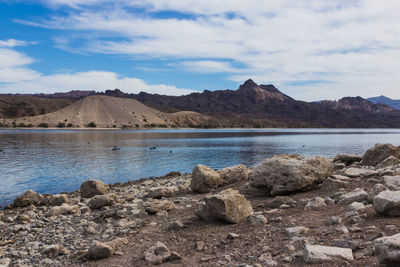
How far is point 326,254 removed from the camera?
5.96 m

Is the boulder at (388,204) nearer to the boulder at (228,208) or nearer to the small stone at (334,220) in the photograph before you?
the small stone at (334,220)

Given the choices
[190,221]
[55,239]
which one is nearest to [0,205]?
[55,239]

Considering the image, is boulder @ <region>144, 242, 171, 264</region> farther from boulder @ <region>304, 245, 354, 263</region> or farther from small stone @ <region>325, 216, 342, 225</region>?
small stone @ <region>325, 216, 342, 225</region>

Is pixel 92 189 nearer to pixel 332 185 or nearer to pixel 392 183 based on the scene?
pixel 332 185

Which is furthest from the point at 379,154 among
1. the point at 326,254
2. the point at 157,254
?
the point at 157,254

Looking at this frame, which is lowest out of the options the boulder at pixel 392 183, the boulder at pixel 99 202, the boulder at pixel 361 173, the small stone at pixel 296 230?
the boulder at pixel 99 202

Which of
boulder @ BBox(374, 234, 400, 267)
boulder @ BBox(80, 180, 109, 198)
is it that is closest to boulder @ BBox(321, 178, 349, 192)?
boulder @ BBox(374, 234, 400, 267)

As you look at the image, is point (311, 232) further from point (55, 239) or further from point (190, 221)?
point (55, 239)

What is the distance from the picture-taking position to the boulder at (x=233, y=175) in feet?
52.9

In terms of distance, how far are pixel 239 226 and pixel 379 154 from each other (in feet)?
39.8

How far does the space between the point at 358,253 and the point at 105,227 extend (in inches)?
320

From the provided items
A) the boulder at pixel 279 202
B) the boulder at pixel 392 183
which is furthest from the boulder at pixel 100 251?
the boulder at pixel 392 183

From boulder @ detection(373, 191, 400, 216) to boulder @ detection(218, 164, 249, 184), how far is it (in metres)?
8.74

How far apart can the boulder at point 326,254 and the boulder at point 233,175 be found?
9923mm
